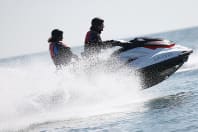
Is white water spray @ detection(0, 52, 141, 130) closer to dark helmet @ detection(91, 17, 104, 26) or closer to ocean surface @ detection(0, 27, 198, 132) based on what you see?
ocean surface @ detection(0, 27, 198, 132)

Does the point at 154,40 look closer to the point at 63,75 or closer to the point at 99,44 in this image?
the point at 99,44

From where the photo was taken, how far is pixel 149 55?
11867mm

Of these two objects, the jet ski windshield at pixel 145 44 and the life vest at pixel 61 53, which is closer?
the life vest at pixel 61 53

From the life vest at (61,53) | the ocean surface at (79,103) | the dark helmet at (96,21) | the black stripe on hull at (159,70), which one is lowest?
the ocean surface at (79,103)

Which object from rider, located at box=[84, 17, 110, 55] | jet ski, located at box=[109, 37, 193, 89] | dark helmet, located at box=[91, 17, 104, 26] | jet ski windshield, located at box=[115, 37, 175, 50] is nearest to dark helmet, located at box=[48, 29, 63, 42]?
rider, located at box=[84, 17, 110, 55]

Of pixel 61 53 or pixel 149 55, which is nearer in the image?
pixel 61 53

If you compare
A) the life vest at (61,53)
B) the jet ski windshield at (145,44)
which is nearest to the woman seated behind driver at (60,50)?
the life vest at (61,53)

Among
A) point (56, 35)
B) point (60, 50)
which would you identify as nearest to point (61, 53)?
point (60, 50)

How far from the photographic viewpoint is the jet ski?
11.8m

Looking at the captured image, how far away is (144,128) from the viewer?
29.9 ft

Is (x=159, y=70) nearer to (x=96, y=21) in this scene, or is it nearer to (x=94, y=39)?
(x=94, y=39)

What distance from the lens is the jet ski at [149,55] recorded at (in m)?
11.8

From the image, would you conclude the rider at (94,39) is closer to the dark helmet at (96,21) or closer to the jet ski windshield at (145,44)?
the dark helmet at (96,21)

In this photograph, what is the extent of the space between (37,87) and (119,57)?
2139mm
